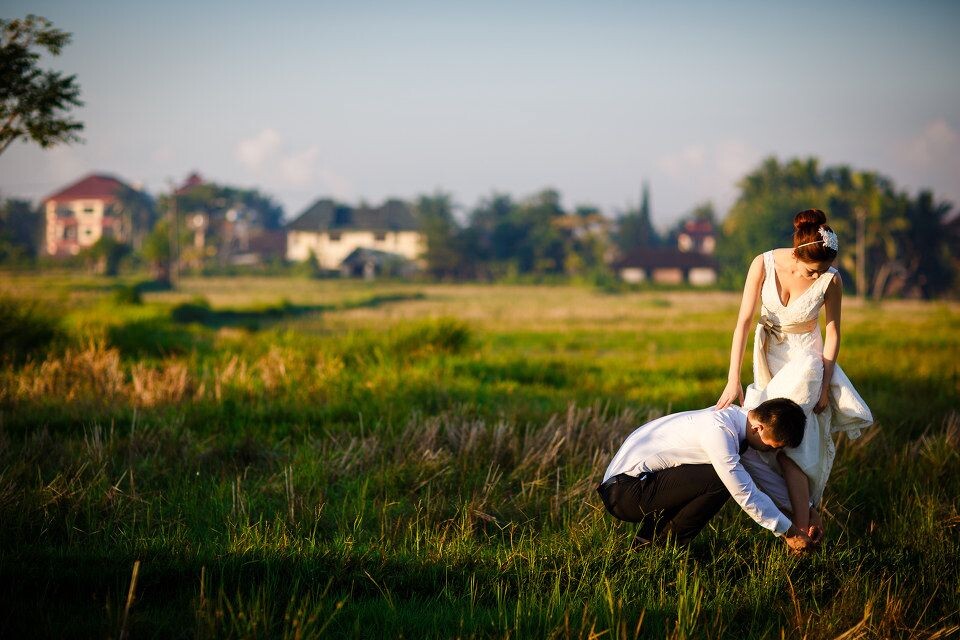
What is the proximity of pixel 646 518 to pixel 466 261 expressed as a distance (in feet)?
188

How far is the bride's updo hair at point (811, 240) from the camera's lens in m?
4.38

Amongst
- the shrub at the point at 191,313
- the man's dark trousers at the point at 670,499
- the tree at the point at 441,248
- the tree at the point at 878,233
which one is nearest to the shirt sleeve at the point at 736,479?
the man's dark trousers at the point at 670,499

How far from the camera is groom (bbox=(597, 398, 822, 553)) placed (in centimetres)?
386

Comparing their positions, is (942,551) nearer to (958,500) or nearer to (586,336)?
(958,500)

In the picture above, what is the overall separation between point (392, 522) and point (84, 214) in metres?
72.9

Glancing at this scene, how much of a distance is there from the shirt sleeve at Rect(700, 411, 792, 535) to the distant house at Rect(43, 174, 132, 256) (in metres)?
70.0

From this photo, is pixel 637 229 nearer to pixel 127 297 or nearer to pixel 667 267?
pixel 667 267

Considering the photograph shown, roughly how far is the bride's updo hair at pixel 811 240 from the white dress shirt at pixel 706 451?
978 mm

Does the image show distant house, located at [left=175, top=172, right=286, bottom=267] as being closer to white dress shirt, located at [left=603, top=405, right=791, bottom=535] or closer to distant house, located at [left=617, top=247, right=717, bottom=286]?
distant house, located at [left=617, top=247, right=717, bottom=286]

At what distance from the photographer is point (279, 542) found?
160 inches

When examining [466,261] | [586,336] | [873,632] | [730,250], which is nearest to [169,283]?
[466,261]

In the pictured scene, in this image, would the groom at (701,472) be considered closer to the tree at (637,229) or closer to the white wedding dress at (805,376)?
the white wedding dress at (805,376)

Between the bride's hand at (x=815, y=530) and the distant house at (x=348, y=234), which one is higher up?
the distant house at (x=348, y=234)

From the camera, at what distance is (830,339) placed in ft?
14.8
